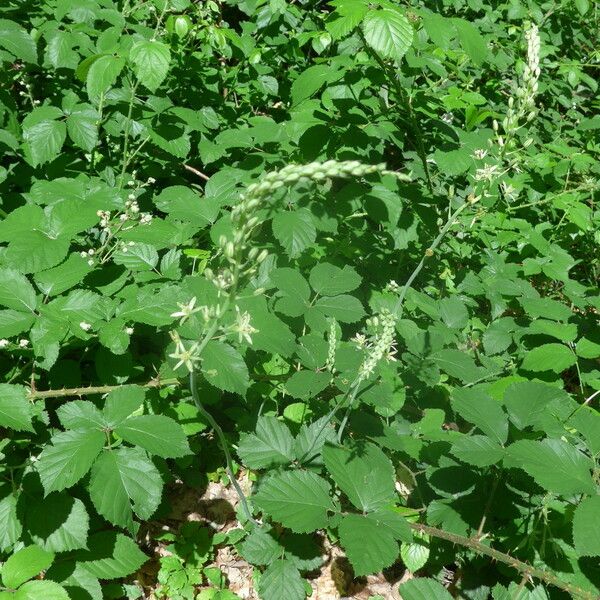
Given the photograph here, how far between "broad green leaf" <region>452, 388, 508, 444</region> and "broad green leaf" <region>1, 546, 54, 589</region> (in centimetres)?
150

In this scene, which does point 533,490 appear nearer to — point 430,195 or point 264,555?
point 264,555

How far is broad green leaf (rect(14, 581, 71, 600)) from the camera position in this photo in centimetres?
174

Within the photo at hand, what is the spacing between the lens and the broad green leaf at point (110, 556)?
83.4 inches

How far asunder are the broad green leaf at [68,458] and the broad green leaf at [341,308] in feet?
3.16

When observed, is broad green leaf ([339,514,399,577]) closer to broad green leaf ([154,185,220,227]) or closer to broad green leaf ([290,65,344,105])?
broad green leaf ([154,185,220,227])

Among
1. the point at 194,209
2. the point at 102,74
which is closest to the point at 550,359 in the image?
the point at 194,209

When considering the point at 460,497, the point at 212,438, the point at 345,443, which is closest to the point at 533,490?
the point at 460,497

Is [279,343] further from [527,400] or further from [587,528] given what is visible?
[587,528]

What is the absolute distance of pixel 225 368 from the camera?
71.3 inches

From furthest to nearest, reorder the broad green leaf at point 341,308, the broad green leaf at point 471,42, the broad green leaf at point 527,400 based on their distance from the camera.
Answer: the broad green leaf at point 471,42 < the broad green leaf at point 341,308 < the broad green leaf at point 527,400

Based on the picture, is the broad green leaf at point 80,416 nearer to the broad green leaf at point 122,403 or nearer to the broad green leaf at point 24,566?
the broad green leaf at point 122,403

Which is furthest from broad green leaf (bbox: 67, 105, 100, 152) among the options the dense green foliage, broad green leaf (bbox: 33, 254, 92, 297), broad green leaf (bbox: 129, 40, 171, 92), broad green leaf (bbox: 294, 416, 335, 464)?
broad green leaf (bbox: 294, 416, 335, 464)

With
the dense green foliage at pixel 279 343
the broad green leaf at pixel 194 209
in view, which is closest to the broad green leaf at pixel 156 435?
the dense green foliage at pixel 279 343

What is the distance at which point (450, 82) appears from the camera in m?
4.23
